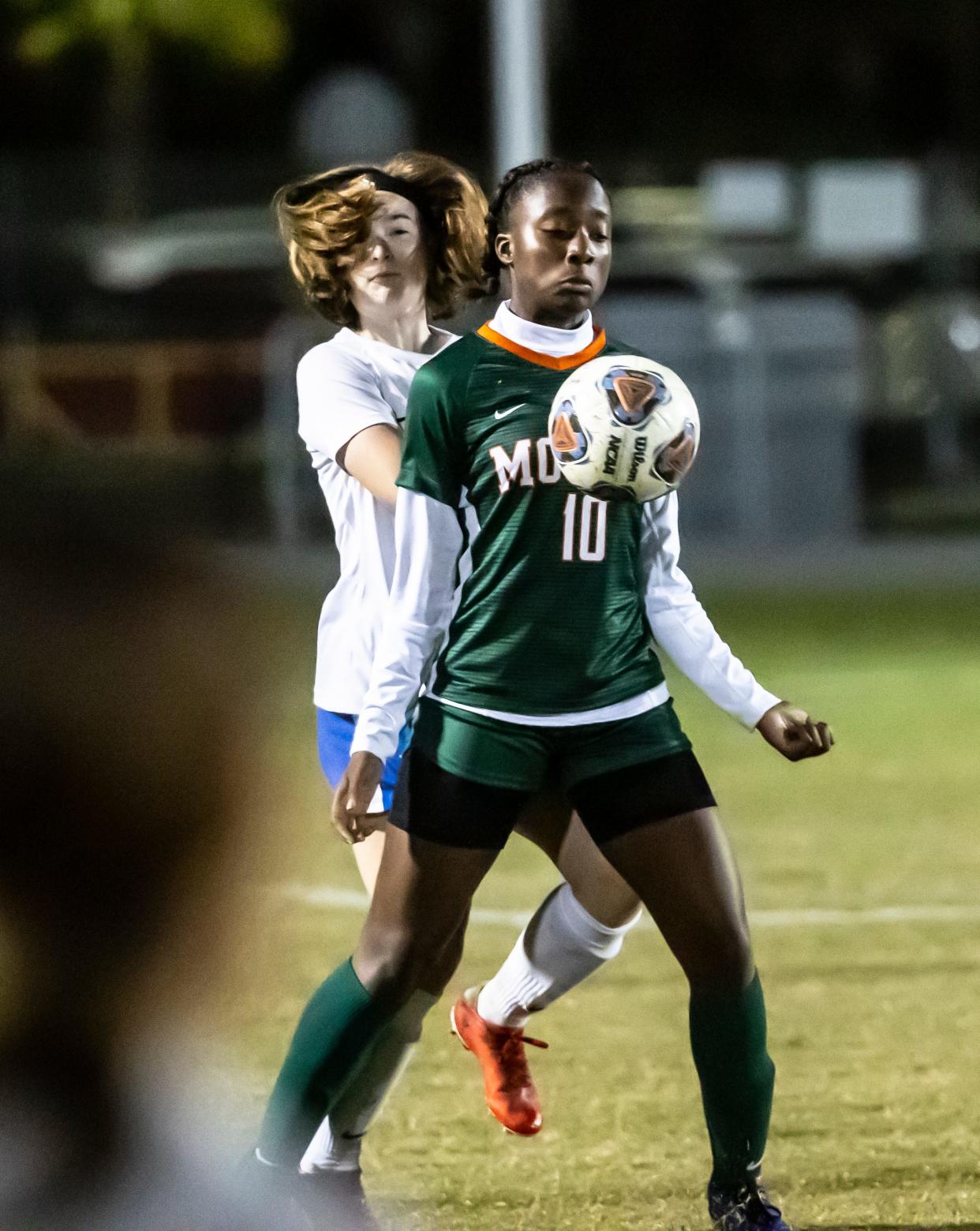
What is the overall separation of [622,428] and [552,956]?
112cm

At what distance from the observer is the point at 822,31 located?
5859cm

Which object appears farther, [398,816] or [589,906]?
[589,906]

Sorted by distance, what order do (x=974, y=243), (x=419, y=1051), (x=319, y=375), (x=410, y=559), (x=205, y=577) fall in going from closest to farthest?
(x=205, y=577) → (x=410, y=559) → (x=319, y=375) → (x=419, y=1051) → (x=974, y=243)

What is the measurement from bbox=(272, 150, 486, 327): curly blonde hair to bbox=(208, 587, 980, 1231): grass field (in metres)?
0.59

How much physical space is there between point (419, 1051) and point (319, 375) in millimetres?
2203

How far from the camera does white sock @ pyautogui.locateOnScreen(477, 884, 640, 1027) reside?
3.78 meters

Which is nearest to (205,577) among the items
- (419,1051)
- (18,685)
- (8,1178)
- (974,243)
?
(18,685)

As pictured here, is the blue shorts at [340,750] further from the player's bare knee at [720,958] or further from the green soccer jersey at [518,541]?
the player's bare knee at [720,958]

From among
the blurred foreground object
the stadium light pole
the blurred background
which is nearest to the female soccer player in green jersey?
the blurred background

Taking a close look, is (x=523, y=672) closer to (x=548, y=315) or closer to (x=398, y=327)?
(x=548, y=315)

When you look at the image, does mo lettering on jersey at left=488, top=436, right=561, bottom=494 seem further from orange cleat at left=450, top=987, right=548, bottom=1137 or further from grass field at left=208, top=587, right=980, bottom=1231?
orange cleat at left=450, top=987, right=548, bottom=1137

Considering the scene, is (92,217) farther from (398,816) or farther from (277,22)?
(398,816)

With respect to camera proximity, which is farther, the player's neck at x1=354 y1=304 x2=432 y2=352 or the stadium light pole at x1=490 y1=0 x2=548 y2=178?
the stadium light pole at x1=490 y1=0 x2=548 y2=178

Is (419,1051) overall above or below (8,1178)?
below
